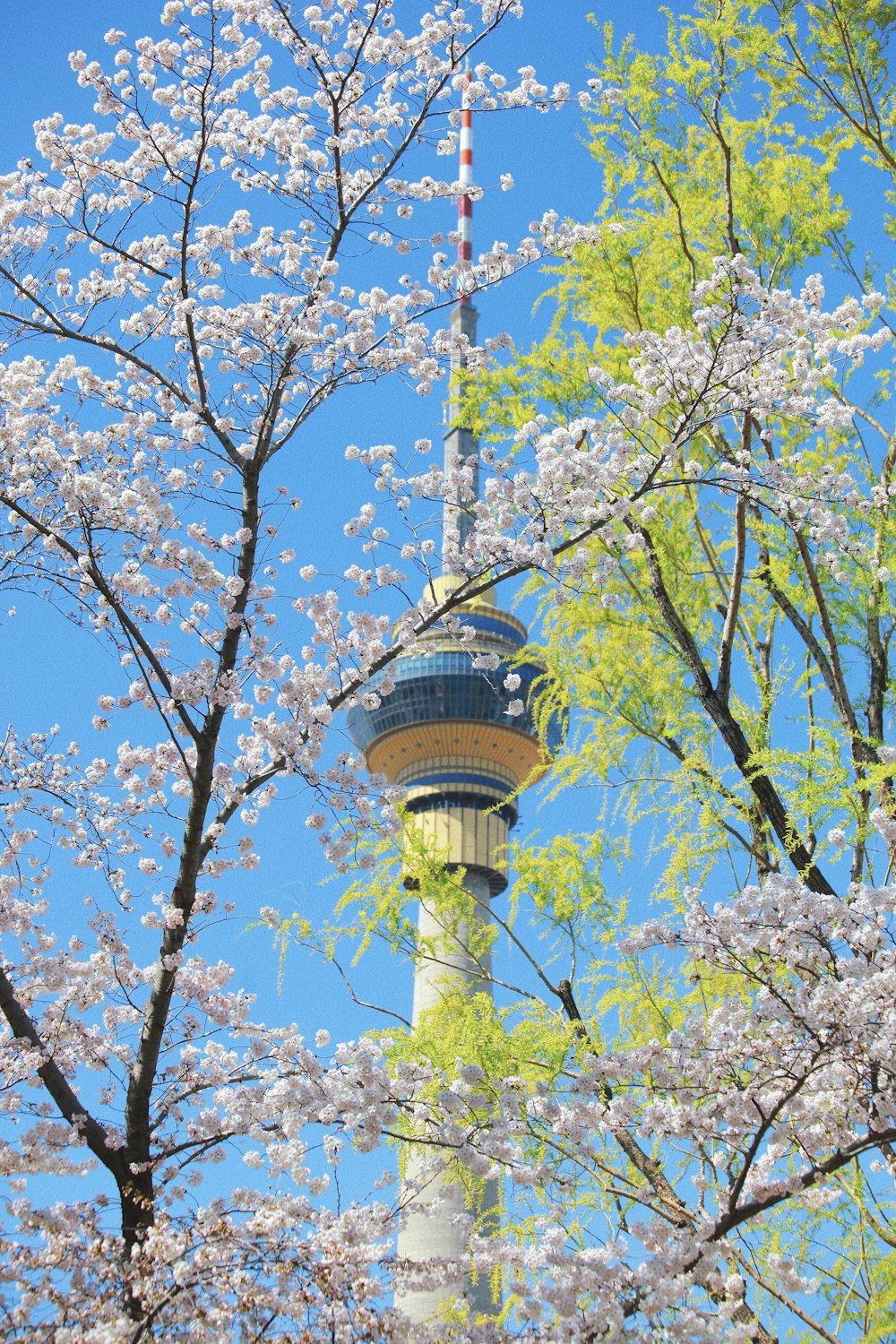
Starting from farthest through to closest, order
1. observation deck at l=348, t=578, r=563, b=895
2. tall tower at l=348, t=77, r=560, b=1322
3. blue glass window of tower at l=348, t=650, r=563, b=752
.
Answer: observation deck at l=348, t=578, r=563, b=895 → blue glass window of tower at l=348, t=650, r=563, b=752 → tall tower at l=348, t=77, r=560, b=1322

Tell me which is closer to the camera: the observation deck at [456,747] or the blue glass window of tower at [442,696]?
the blue glass window of tower at [442,696]

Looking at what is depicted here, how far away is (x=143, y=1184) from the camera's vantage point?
15.1ft

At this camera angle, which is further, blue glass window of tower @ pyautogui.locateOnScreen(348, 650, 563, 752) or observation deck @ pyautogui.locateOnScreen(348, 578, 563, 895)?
observation deck @ pyautogui.locateOnScreen(348, 578, 563, 895)

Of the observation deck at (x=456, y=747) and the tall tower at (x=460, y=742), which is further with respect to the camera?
the observation deck at (x=456, y=747)

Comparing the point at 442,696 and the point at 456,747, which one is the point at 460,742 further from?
the point at 442,696

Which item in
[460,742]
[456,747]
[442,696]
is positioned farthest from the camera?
[456,747]

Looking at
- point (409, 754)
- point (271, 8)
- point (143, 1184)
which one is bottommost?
point (143, 1184)

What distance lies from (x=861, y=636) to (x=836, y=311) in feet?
6.40

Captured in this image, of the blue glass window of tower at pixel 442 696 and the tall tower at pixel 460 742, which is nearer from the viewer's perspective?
the tall tower at pixel 460 742

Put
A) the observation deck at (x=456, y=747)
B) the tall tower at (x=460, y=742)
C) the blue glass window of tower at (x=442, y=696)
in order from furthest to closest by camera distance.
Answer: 1. the observation deck at (x=456, y=747)
2. the blue glass window of tower at (x=442, y=696)
3. the tall tower at (x=460, y=742)

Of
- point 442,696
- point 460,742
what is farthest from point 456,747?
point 442,696

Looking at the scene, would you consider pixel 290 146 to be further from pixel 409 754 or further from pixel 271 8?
pixel 409 754

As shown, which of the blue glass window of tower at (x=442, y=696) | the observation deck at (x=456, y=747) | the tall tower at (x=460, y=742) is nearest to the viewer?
the tall tower at (x=460, y=742)

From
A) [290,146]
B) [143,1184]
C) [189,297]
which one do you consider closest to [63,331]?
[189,297]
